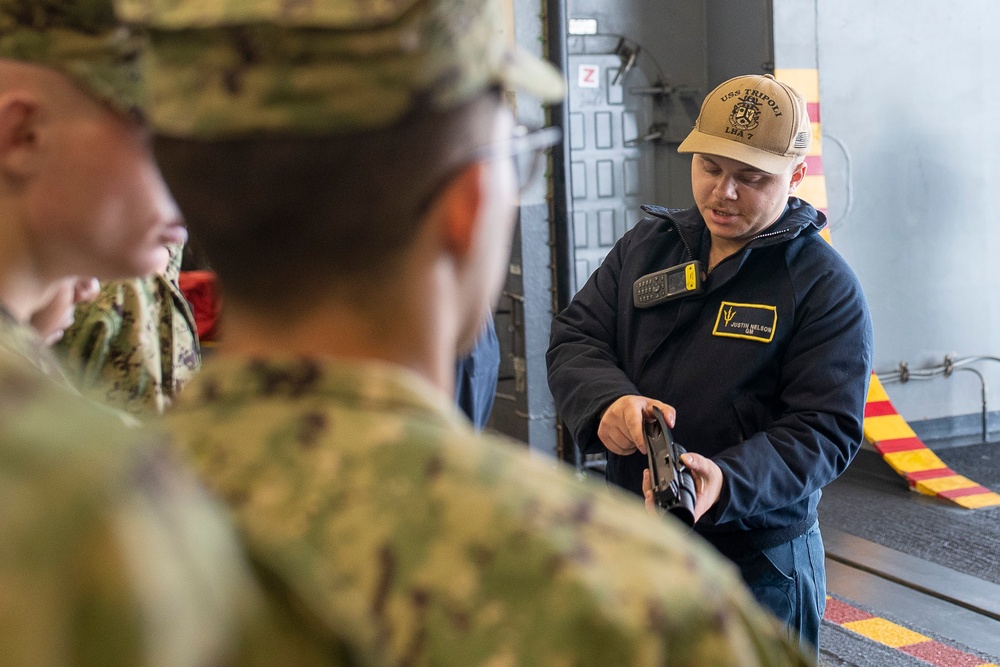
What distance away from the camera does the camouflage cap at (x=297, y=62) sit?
70 cm

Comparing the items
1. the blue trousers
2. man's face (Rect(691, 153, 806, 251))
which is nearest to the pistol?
the blue trousers

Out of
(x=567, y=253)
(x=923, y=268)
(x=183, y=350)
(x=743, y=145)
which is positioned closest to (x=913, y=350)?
(x=923, y=268)

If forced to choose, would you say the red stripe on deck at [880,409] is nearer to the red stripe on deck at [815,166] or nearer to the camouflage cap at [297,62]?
the red stripe on deck at [815,166]

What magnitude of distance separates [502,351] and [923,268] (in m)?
2.78

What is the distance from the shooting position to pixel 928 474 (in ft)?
20.1

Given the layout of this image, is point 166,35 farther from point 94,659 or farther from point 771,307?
point 771,307

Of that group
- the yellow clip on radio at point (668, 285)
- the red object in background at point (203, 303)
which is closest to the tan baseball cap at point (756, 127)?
the yellow clip on radio at point (668, 285)

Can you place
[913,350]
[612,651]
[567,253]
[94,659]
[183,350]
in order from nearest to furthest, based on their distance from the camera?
[94,659], [612,651], [183,350], [567,253], [913,350]

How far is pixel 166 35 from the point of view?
73 centimetres

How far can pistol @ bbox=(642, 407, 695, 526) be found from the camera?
2055 millimetres

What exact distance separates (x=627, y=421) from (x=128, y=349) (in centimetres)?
103

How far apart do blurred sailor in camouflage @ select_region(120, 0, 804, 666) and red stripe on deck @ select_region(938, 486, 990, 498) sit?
5.48 metres

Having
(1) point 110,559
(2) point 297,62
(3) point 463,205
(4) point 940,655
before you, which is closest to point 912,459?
(4) point 940,655

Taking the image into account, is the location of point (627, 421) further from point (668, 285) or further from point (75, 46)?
point (75, 46)
